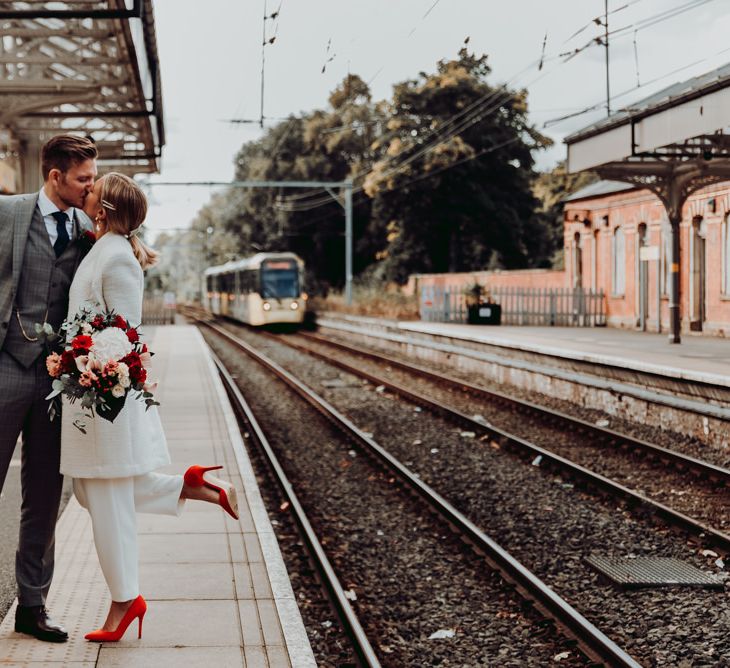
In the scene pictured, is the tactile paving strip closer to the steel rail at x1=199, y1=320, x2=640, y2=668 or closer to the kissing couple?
the kissing couple

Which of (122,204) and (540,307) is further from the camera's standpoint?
(540,307)

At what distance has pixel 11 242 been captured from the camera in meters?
3.84

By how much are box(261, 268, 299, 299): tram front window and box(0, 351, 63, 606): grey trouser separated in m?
32.4

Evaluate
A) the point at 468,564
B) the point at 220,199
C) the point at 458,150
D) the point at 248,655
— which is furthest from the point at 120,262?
the point at 220,199

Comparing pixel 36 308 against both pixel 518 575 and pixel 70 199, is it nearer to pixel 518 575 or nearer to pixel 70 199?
pixel 70 199

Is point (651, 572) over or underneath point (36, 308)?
underneath

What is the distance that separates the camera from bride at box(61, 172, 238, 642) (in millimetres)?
3791

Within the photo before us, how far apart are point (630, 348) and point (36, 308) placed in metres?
15.8

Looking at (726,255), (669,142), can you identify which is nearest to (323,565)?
(669,142)

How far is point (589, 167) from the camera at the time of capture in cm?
1933

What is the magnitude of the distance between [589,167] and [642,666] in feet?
50.6

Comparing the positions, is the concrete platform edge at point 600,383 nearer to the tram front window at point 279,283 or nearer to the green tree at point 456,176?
the tram front window at point 279,283

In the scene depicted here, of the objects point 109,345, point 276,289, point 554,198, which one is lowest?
point 109,345

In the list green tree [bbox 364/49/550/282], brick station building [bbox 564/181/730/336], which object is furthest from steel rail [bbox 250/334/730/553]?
green tree [bbox 364/49/550/282]
